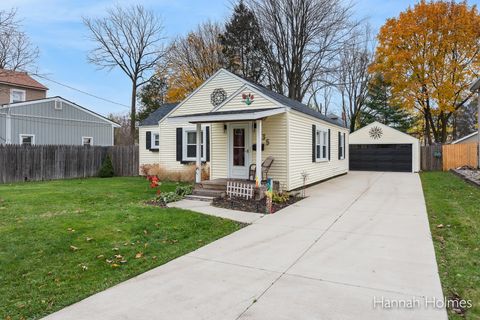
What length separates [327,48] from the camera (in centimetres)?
2216

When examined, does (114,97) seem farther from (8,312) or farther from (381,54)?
(8,312)

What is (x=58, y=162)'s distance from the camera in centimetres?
1570

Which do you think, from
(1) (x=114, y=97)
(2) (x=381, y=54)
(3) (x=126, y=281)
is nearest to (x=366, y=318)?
(3) (x=126, y=281)

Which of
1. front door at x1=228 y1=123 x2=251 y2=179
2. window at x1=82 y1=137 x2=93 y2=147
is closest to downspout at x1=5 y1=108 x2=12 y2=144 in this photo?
window at x1=82 y1=137 x2=93 y2=147

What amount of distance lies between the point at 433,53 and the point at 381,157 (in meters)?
7.89

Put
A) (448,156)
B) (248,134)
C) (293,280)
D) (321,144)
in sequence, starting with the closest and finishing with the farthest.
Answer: (293,280) < (248,134) < (321,144) < (448,156)

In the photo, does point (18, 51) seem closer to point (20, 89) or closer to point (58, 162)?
point (58, 162)

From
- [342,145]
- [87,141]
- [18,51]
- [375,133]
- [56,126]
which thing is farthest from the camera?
[87,141]

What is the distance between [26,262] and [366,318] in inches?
163

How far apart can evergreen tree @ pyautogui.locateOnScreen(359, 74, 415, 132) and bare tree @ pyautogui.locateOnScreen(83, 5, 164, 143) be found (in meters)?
19.6

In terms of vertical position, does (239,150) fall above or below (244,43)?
below

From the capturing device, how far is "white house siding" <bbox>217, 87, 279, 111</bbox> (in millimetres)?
10641

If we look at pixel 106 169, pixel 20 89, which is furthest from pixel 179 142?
pixel 20 89

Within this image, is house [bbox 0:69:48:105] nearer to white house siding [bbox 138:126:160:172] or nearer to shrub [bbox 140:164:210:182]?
white house siding [bbox 138:126:160:172]
